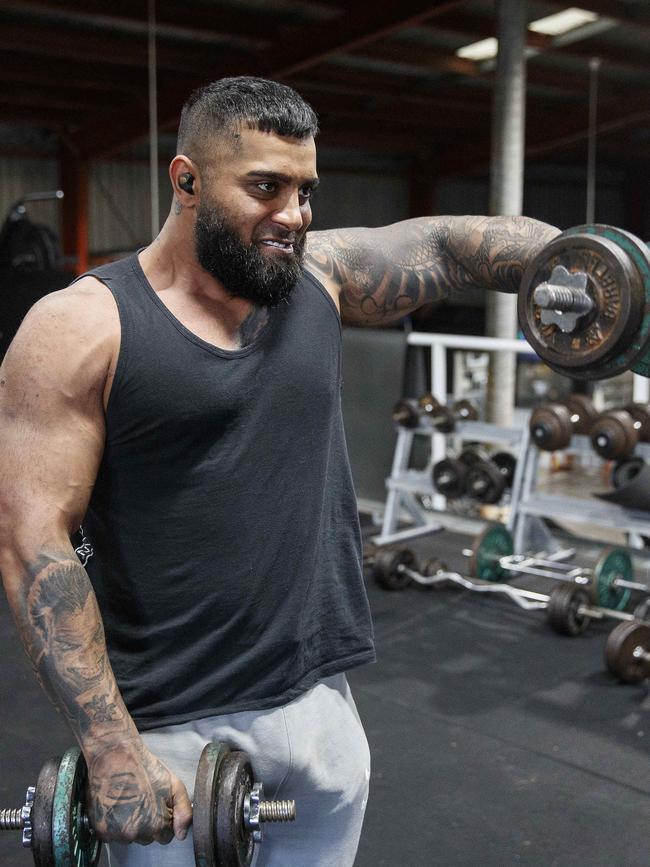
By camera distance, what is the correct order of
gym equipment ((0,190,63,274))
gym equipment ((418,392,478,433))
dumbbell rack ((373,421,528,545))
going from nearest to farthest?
dumbbell rack ((373,421,528,545)) → gym equipment ((418,392,478,433)) → gym equipment ((0,190,63,274))

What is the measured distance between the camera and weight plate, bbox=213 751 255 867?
83cm

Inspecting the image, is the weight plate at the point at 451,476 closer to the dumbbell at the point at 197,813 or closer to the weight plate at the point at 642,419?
the weight plate at the point at 642,419

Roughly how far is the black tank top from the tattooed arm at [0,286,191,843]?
0.03 m

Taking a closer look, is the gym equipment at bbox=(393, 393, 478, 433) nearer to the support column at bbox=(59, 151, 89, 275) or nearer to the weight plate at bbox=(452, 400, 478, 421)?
the weight plate at bbox=(452, 400, 478, 421)

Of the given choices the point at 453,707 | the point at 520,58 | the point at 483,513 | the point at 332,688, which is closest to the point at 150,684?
the point at 332,688

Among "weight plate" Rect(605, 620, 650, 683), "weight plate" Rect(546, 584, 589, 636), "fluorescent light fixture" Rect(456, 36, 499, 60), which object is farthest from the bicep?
"fluorescent light fixture" Rect(456, 36, 499, 60)

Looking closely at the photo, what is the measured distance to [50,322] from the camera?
33.2 inches


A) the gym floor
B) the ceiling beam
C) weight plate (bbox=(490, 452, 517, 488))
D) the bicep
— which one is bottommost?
the gym floor

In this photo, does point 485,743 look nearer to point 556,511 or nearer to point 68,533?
point 556,511

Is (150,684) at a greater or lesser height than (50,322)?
lesser

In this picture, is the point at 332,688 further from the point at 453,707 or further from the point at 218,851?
the point at 453,707

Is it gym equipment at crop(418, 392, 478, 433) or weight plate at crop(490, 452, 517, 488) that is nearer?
gym equipment at crop(418, 392, 478, 433)

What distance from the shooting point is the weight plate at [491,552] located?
3074mm

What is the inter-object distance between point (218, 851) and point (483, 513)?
11.2 ft
